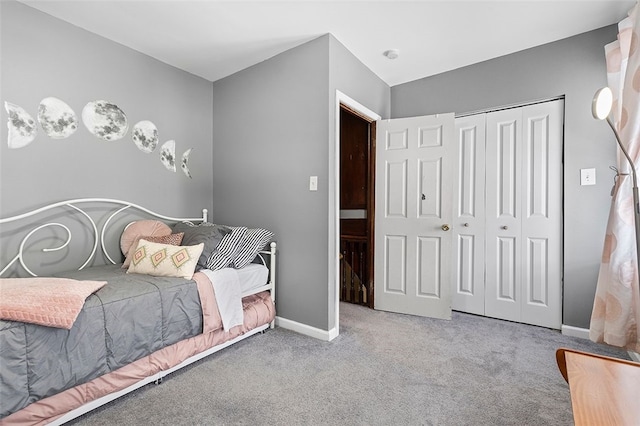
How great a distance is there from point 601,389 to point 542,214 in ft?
7.11

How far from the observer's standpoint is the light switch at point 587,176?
234 cm

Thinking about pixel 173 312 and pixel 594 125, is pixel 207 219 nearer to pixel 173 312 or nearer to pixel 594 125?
pixel 173 312

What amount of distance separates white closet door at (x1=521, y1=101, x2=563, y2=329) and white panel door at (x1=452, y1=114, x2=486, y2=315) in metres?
0.34

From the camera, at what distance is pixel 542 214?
8.50 feet

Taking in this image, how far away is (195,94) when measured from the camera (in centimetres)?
307

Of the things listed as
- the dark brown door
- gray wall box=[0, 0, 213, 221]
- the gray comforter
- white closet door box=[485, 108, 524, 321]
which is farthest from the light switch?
gray wall box=[0, 0, 213, 221]

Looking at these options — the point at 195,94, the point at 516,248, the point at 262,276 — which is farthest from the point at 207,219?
the point at 516,248

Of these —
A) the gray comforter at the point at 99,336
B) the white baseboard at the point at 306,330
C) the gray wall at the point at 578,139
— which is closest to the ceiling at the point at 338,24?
the gray wall at the point at 578,139

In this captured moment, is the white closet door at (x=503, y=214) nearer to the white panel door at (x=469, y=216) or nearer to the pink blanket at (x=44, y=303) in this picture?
the white panel door at (x=469, y=216)

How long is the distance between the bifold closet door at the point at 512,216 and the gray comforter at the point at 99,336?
2.51m

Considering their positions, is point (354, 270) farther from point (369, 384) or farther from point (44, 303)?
point (44, 303)

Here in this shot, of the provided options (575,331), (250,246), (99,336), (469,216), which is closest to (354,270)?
(469,216)

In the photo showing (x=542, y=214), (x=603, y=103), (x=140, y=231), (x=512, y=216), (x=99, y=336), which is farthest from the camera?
(x=512, y=216)

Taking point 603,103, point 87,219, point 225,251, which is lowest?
point 225,251
